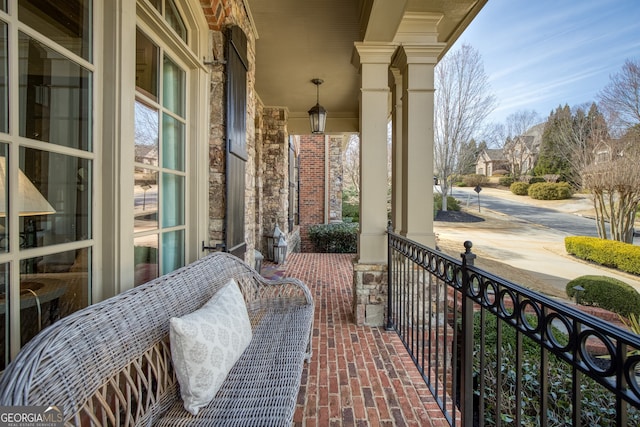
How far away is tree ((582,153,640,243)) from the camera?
27.0ft

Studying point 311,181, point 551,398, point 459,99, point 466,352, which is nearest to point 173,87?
point 466,352

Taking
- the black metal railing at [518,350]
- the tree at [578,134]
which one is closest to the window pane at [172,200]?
the black metal railing at [518,350]

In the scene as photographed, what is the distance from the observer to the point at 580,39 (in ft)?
56.8

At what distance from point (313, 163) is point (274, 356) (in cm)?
854

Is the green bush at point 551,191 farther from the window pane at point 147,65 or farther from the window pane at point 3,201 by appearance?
the window pane at point 3,201

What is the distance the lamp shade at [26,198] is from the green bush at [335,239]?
22.6 ft

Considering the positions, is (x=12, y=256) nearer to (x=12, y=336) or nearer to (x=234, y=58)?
(x=12, y=336)

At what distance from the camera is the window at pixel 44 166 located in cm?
92

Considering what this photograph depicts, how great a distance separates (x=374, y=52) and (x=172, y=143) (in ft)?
6.84

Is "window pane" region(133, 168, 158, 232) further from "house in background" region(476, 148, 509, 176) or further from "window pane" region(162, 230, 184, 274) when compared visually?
"house in background" region(476, 148, 509, 176)

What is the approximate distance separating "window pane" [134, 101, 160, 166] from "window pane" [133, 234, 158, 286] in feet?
1.39

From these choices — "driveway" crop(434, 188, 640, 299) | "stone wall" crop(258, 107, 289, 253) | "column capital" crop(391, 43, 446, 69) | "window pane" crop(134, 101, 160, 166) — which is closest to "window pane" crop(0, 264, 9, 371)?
"window pane" crop(134, 101, 160, 166)

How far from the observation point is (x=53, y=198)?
3.62 ft

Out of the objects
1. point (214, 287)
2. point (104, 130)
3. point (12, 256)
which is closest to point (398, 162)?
point (214, 287)
